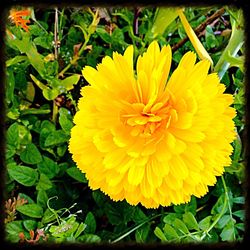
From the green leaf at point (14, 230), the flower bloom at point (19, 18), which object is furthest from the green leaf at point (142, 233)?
the flower bloom at point (19, 18)

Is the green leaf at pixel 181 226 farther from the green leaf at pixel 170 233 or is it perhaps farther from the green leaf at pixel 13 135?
the green leaf at pixel 13 135

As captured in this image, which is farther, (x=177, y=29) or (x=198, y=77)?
(x=177, y=29)

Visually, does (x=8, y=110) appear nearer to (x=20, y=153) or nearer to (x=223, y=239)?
(x=20, y=153)

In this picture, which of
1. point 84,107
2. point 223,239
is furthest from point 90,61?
point 223,239

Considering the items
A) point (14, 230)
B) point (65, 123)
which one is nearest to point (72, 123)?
point (65, 123)

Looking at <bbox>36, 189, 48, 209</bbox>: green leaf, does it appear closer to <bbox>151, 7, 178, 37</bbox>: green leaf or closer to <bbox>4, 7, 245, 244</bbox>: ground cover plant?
<bbox>4, 7, 245, 244</bbox>: ground cover plant

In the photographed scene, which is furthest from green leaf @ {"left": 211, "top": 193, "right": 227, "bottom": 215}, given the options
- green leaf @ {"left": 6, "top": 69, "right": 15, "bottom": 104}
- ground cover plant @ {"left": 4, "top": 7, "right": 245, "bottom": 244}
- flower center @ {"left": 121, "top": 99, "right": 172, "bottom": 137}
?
green leaf @ {"left": 6, "top": 69, "right": 15, "bottom": 104}

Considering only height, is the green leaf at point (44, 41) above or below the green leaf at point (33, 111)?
above
